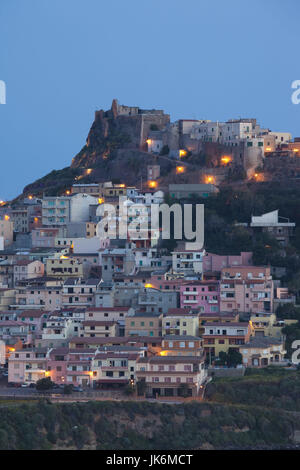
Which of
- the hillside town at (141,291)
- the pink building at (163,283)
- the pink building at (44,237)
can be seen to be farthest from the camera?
the pink building at (44,237)

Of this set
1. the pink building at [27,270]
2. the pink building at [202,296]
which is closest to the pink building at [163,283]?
the pink building at [202,296]

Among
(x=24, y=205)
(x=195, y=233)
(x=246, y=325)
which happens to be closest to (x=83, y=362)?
(x=246, y=325)

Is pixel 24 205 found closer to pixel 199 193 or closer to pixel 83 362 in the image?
pixel 199 193

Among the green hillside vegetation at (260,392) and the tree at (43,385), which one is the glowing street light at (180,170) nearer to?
the green hillside vegetation at (260,392)

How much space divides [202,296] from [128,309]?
98.6 inches

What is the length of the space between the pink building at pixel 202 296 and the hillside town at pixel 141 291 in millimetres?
32

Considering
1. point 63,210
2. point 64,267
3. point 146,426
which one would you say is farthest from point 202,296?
point 63,210

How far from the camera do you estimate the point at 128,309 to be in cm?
4600

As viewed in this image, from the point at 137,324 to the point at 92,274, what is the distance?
17.6 feet

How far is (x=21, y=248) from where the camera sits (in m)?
53.6

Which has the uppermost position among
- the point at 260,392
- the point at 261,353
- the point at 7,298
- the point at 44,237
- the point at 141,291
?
the point at 44,237

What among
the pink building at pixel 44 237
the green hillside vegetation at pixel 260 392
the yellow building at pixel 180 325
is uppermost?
the pink building at pixel 44 237

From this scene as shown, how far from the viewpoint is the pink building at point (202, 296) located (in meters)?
46.7

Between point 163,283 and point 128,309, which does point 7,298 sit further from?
point 163,283
